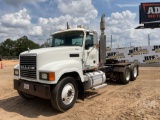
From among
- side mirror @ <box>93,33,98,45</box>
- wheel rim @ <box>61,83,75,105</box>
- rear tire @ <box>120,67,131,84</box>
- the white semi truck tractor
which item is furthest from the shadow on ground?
rear tire @ <box>120,67,131,84</box>

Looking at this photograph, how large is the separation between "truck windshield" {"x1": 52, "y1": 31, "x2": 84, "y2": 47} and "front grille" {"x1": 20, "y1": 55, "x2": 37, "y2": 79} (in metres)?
1.90

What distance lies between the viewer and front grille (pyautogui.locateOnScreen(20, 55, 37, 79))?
6.79 m

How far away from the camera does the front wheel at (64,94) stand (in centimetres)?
644

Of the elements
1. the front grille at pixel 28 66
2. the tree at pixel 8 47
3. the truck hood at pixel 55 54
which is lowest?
the front grille at pixel 28 66

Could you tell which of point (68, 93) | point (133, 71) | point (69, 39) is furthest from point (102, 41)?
point (133, 71)

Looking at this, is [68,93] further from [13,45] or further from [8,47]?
[8,47]

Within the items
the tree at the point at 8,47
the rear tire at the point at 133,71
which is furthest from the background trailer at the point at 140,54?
the tree at the point at 8,47

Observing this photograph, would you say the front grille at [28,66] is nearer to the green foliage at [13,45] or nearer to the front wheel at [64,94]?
the front wheel at [64,94]

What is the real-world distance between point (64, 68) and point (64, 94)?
0.86 m

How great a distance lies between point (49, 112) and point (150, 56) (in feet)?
59.8

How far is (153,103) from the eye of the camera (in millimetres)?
7117

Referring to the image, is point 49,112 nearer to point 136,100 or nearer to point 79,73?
point 79,73

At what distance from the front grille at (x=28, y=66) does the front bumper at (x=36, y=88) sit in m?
0.25

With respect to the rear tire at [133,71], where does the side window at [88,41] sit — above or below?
above
